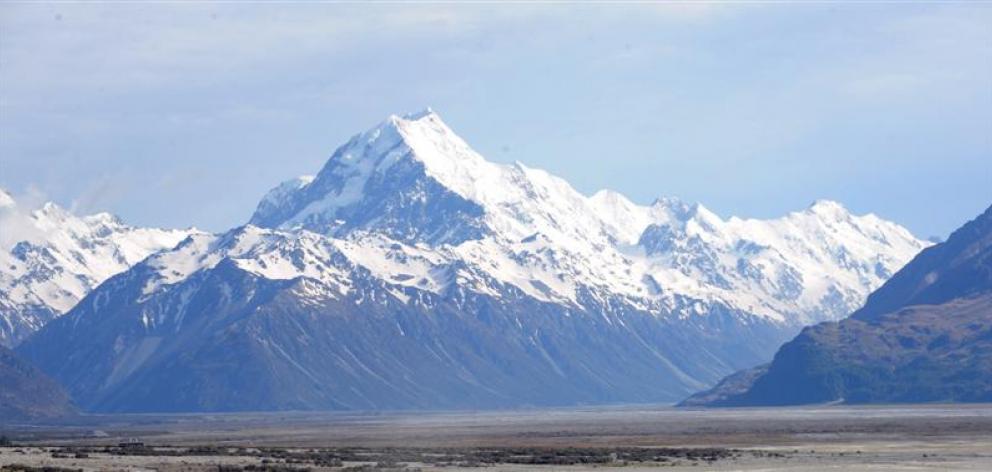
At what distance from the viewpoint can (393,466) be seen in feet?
615

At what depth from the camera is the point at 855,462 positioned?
189375mm

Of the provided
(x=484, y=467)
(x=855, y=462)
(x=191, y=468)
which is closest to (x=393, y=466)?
(x=484, y=467)

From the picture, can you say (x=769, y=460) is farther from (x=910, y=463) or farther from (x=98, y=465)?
(x=98, y=465)

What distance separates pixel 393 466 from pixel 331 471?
35.0 feet

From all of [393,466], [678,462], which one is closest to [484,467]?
[393,466]

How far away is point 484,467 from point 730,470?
83.1 ft

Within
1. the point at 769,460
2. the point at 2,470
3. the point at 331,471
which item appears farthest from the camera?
the point at 769,460

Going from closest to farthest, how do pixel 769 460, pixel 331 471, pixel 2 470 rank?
pixel 2 470, pixel 331 471, pixel 769 460

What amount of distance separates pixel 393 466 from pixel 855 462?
47.4 meters

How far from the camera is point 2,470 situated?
16638cm

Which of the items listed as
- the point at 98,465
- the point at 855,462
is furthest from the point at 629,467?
the point at 98,465

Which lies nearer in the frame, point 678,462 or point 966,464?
point 966,464

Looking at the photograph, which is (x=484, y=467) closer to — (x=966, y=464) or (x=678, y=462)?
(x=678, y=462)

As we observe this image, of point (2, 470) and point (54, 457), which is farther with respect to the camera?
point (54, 457)
